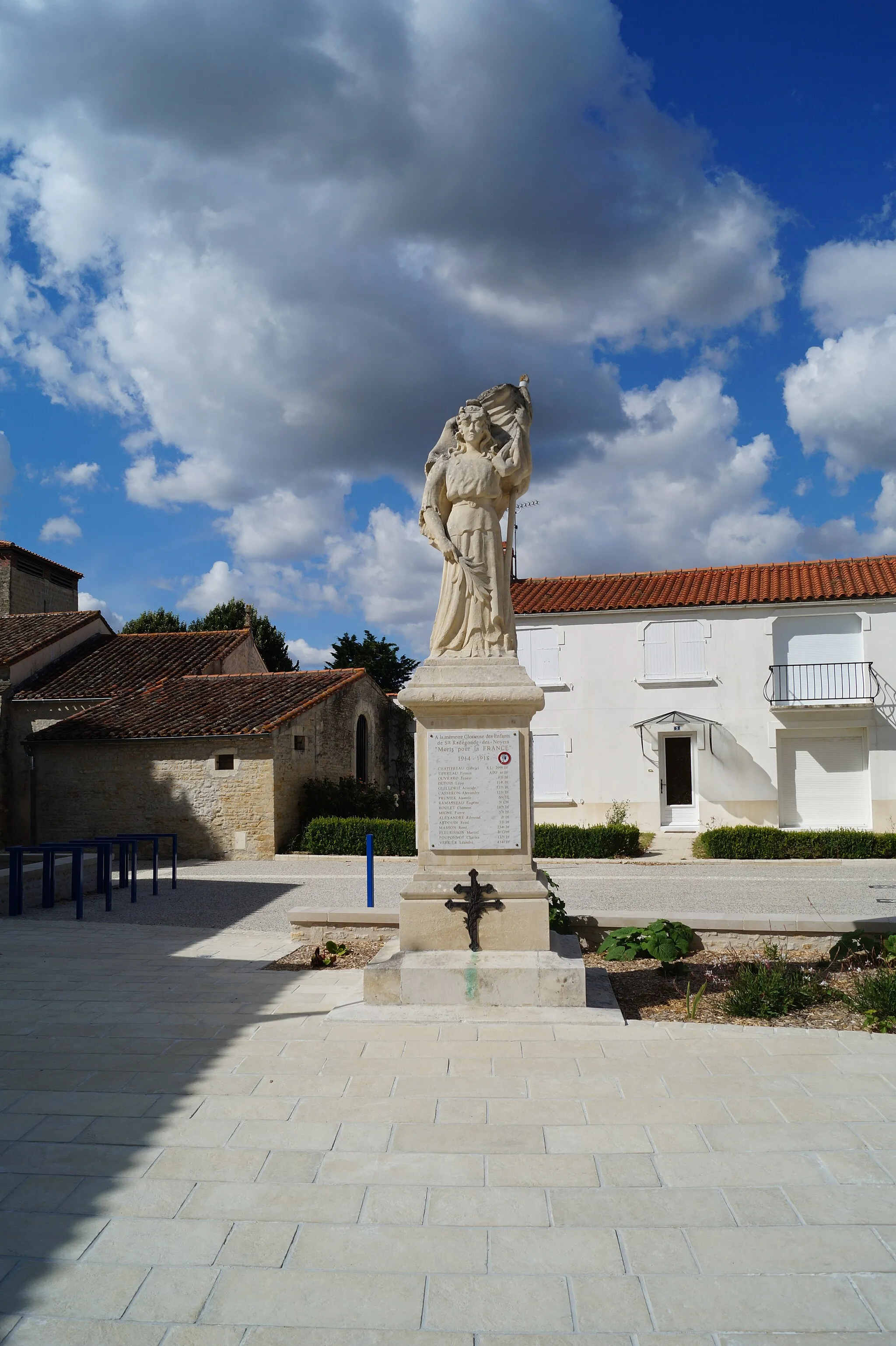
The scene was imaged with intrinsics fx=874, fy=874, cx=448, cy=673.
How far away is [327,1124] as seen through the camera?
384 cm

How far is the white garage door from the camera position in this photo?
2083 cm

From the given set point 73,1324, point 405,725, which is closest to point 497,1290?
point 73,1324

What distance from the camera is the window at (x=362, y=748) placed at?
77.8 ft

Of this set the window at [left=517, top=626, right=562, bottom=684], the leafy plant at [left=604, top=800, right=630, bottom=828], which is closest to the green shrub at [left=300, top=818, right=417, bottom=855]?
the leafy plant at [left=604, top=800, right=630, bottom=828]

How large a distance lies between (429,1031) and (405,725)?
72.8 feet

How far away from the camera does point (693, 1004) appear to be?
18.4 ft

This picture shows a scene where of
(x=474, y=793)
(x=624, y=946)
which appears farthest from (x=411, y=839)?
(x=474, y=793)

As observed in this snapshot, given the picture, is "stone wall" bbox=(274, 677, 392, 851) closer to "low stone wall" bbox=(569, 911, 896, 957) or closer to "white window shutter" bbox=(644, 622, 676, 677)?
"white window shutter" bbox=(644, 622, 676, 677)

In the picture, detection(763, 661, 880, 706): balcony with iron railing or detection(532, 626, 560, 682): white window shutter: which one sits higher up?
detection(532, 626, 560, 682): white window shutter

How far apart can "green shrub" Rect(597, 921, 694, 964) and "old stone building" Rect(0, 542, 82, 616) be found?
24933 mm

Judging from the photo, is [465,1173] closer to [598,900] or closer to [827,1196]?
[827,1196]


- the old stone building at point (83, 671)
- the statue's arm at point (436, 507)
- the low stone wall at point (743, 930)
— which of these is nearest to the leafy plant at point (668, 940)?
the low stone wall at point (743, 930)

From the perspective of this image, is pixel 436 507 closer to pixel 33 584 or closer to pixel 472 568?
pixel 472 568

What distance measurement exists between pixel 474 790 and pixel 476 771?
133mm
